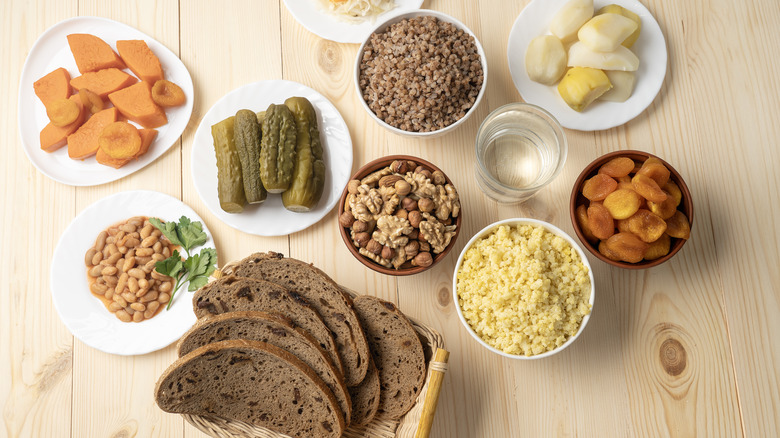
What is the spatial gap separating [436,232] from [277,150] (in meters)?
0.51

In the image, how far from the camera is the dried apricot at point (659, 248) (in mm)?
1380

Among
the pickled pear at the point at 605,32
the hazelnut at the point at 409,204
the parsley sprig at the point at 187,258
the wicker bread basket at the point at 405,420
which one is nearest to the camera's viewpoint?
the wicker bread basket at the point at 405,420

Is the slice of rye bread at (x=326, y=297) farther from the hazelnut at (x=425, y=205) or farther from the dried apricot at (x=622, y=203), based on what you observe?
the dried apricot at (x=622, y=203)

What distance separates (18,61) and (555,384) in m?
2.00

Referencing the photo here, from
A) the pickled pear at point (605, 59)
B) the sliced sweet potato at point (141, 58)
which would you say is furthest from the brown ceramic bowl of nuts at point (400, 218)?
the sliced sweet potato at point (141, 58)

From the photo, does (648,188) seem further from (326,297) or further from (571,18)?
(326,297)

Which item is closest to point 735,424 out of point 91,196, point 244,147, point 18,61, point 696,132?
point 696,132

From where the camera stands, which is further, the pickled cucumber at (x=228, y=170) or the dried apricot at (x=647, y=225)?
the pickled cucumber at (x=228, y=170)

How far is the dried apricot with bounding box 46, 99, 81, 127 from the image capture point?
1.63 meters

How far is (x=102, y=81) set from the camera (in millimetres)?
1671

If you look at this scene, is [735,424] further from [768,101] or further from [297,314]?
[297,314]

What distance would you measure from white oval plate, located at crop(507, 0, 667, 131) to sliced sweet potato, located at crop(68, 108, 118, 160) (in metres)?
1.26

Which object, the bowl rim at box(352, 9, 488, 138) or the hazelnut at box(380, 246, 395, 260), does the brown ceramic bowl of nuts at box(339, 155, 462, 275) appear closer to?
the hazelnut at box(380, 246, 395, 260)

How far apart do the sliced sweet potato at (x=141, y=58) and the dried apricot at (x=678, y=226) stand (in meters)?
1.56
